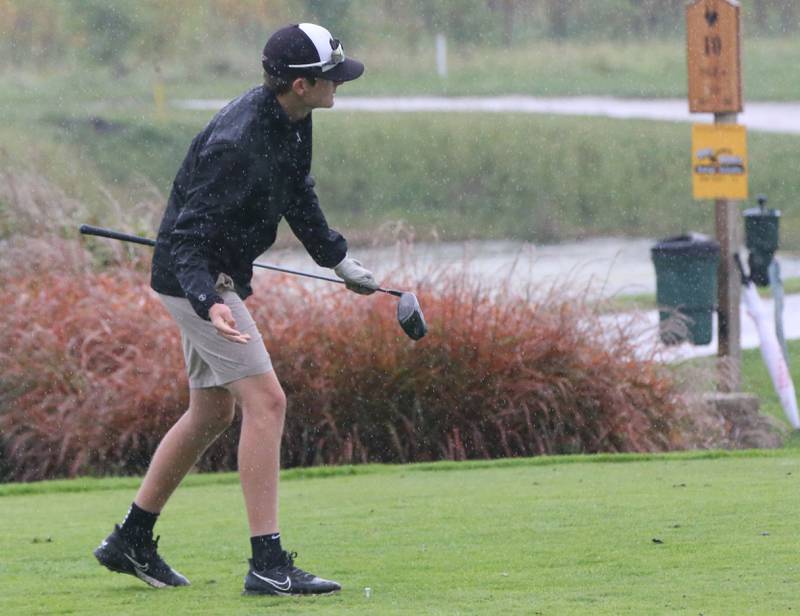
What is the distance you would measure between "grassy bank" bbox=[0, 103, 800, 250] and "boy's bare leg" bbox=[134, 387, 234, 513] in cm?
2285

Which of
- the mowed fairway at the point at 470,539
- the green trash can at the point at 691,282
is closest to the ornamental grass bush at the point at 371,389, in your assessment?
the mowed fairway at the point at 470,539

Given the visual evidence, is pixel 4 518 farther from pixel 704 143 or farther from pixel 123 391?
pixel 704 143

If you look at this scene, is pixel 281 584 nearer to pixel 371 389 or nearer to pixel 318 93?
pixel 318 93

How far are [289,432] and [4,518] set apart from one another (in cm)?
269

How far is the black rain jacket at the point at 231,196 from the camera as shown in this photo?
5.36m

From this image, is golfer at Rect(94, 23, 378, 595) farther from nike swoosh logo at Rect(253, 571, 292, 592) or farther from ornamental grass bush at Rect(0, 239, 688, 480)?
ornamental grass bush at Rect(0, 239, 688, 480)

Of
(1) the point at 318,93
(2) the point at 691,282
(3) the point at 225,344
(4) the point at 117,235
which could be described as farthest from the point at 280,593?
(2) the point at 691,282

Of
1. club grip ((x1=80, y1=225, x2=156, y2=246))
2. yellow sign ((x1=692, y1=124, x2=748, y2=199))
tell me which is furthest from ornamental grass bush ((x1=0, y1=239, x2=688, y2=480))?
club grip ((x1=80, y1=225, x2=156, y2=246))

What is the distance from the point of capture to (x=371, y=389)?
403 inches

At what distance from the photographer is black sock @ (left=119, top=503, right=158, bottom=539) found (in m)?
5.80

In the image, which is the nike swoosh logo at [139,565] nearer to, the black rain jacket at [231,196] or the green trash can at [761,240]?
the black rain jacket at [231,196]

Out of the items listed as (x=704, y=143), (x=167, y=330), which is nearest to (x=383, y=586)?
(x=167, y=330)

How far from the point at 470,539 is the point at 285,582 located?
4.08ft

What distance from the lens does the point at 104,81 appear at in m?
39.2
